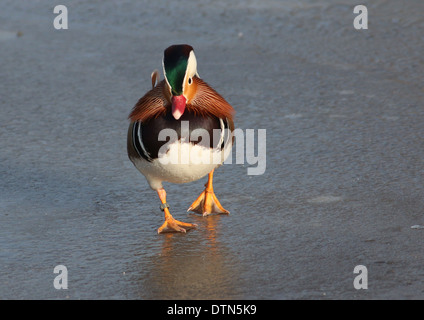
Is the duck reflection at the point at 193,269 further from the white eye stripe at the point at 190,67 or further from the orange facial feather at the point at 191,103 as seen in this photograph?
the white eye stripe at the point at 190,67

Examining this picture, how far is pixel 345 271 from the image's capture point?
11.4 feet

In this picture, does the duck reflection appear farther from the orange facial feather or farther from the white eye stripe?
the white eye stripe

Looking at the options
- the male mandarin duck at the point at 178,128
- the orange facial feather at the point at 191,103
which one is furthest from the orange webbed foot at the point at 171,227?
the orange facial feather at the point at 191,103

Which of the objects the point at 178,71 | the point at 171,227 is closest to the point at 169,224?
the point at 171,227

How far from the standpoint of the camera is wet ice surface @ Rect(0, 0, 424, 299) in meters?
3.52

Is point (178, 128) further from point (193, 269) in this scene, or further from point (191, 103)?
point (193, 269)

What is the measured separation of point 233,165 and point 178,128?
1.27m

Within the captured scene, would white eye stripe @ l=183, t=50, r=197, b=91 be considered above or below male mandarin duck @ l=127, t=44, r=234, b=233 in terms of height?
above

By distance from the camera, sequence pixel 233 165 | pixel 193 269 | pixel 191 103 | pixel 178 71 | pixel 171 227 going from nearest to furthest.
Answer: pixel 193 269, pixel 178 71, pixel 191 103, pixel 171 227, pixel 233 165

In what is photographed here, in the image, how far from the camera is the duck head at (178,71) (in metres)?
3.68

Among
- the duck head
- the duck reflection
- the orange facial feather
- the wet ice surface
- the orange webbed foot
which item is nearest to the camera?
the duck reflection

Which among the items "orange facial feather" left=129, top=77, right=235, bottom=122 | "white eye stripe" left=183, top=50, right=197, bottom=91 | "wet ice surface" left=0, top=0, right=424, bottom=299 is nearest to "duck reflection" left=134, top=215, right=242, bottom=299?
"wet ice surface" left=0, top=0, right=424, bottom=299

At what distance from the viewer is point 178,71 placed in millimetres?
3703

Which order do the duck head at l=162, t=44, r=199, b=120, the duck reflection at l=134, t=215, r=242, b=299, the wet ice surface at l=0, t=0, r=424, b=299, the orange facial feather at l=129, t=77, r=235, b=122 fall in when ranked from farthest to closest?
1. the orange facial feather at l=129, t=77, r=235, b=122
2. the duck head at l=162, t=44, r=199, b=120
3. the wet ice surface at l=0, t=0, r=424, b=299
4. the duck reflection at l=134, t=215, r=242, b=299
